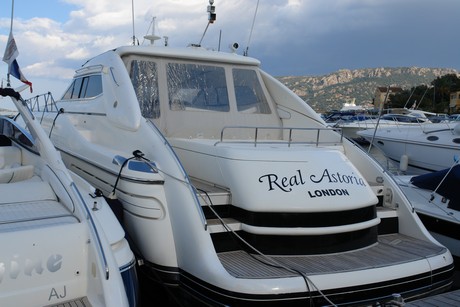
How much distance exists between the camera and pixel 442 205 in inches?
227

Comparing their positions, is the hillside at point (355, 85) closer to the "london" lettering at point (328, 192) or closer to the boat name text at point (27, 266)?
the "london" lettering at point (328, 192)

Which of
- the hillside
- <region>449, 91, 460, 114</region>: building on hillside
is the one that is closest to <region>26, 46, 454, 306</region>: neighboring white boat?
<region>449, 91, 460, 114</region>: building on hillside

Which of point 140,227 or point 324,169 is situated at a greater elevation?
point 324,169

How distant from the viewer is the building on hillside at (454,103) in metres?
41.6

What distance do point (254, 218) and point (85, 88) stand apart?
3408mm

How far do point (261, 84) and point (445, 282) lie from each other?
3.40 metres

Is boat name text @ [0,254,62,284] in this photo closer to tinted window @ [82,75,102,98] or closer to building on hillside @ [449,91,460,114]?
tinted window @ [82,75,102,98]

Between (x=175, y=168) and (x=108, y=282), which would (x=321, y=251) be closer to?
(x=175, y=168)

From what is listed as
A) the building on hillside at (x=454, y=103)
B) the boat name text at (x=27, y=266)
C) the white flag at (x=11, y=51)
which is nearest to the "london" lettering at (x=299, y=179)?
the boat name text at (x=27, y=266)

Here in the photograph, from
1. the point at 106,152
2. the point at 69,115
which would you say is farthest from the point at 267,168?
the point at 69,115

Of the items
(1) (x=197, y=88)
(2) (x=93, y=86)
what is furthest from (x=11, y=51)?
(1) (x=197, y=88)

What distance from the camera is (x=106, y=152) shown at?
4.53 m

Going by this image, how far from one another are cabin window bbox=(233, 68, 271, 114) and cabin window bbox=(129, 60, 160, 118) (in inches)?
44.3

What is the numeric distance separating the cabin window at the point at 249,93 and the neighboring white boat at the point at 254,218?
146 centimetres
